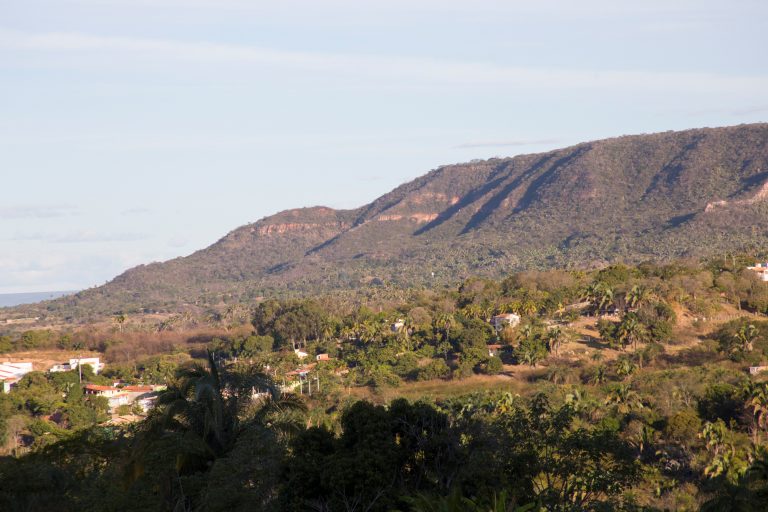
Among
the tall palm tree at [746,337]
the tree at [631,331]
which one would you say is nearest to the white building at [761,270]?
the tree at [631,331]

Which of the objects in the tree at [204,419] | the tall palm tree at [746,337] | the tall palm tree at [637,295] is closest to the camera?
the tree at [204,419]

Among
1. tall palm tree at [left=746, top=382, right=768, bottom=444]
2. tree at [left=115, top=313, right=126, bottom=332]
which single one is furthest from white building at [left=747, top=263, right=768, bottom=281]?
tree at [left=115, top=313, right=126, bottom=332]

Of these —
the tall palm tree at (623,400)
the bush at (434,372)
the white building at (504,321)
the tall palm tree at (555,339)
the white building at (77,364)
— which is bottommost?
the tall palm tree at (623,400)

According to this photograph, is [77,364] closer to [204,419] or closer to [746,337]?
[746,337]

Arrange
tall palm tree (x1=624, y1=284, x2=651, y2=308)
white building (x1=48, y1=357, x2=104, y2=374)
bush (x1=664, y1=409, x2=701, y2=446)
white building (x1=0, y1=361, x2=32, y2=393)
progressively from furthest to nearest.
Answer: white building (x1=48, y1=357, x2=104, y2=374) < tall palm tree (x1=624, y1=284, x2=651, y2=308) < white building (x1=0, y1=361, x2=32, y2=393) < bush (x1=664, y1=409, x2=701, y2=446)

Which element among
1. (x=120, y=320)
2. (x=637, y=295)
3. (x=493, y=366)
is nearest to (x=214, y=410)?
(x=493, y=366)

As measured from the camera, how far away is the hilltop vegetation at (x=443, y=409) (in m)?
20.8

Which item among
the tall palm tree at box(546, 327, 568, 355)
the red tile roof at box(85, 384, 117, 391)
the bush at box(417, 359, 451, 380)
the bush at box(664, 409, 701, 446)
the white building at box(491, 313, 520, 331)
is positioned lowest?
the bush at box(664, 409, 701, 446)

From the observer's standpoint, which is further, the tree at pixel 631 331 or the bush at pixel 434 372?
the bush at pixel 434 372

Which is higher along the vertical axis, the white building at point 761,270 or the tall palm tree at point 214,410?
the tall palm tree at point 214,410

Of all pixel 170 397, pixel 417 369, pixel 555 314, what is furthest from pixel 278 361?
pixel 170 397

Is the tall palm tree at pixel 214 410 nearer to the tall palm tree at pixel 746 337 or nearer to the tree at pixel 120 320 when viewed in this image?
the tall palm tree at pixel 746 337

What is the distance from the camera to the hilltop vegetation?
819 inches

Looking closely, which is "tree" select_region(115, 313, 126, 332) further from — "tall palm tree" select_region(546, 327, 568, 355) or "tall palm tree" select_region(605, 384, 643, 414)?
"tall palm tree" select_region(605, 384, 643, 414)
